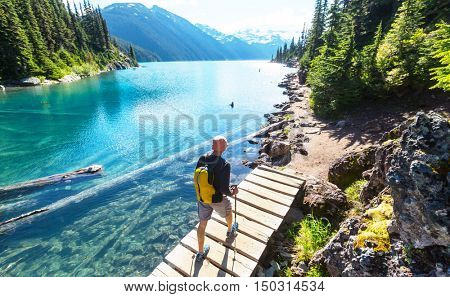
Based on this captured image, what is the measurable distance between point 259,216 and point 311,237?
5.38ft

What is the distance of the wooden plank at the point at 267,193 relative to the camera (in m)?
8.08

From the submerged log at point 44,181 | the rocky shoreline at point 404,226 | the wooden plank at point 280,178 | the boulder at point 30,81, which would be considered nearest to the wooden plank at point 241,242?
the rocky shoreline at point 404,226

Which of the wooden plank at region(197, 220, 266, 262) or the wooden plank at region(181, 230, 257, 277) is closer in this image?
the wooden plank at region(181, 230, 257, 277)

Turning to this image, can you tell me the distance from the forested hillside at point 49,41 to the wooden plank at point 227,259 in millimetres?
77540

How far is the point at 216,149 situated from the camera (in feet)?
17.9

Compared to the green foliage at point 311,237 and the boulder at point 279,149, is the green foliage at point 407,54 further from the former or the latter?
the green foliage at point 311,237

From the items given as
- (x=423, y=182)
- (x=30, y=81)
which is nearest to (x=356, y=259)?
(x=423, y=182)

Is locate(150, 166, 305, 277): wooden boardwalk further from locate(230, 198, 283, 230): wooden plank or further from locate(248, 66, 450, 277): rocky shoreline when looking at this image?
locate(248, 66, 450, 277): rocky shoreline

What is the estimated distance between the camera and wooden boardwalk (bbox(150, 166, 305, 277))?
229 inches

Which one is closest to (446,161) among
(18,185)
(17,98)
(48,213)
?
(48,213)

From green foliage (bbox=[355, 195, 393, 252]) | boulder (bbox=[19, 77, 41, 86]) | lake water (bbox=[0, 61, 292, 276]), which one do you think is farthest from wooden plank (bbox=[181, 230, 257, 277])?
boulder (bbox=[19, 77, 41, 86])

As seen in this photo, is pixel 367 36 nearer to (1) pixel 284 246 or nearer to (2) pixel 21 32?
(1) pixel 284 246

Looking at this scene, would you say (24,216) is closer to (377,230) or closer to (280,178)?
(280,178)

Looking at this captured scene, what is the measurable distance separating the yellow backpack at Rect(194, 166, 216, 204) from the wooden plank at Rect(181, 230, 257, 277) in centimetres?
155
